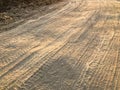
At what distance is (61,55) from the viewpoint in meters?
5.41

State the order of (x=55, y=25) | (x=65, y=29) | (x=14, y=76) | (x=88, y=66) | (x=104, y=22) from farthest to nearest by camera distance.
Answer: (x=104, y=22) < (x=55, y=25) < (x=65, y=29) < (x=88, y=66) < (x=14, y=76)

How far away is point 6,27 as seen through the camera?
7.75 m

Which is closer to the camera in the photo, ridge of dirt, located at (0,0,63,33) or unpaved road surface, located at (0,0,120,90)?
unpaved road surface, located at (0,0,120,90)

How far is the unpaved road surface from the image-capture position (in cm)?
427

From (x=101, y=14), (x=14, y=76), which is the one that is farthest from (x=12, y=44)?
(x=101, y=14)

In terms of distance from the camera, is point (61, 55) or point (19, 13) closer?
point (61, 55)

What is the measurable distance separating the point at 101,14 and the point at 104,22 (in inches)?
55.7

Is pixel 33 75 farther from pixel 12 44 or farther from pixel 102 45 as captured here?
pixel 102 45

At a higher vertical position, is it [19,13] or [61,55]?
[61,55]

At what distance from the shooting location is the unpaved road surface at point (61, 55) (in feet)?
14.0

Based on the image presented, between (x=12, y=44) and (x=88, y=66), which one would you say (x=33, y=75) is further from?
(x=12, y=44)

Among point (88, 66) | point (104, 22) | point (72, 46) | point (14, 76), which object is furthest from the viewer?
point (104, 22)

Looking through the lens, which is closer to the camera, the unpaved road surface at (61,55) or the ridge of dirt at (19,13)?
the unpaved road surface at (61,55)

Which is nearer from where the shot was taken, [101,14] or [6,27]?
[6,27]
